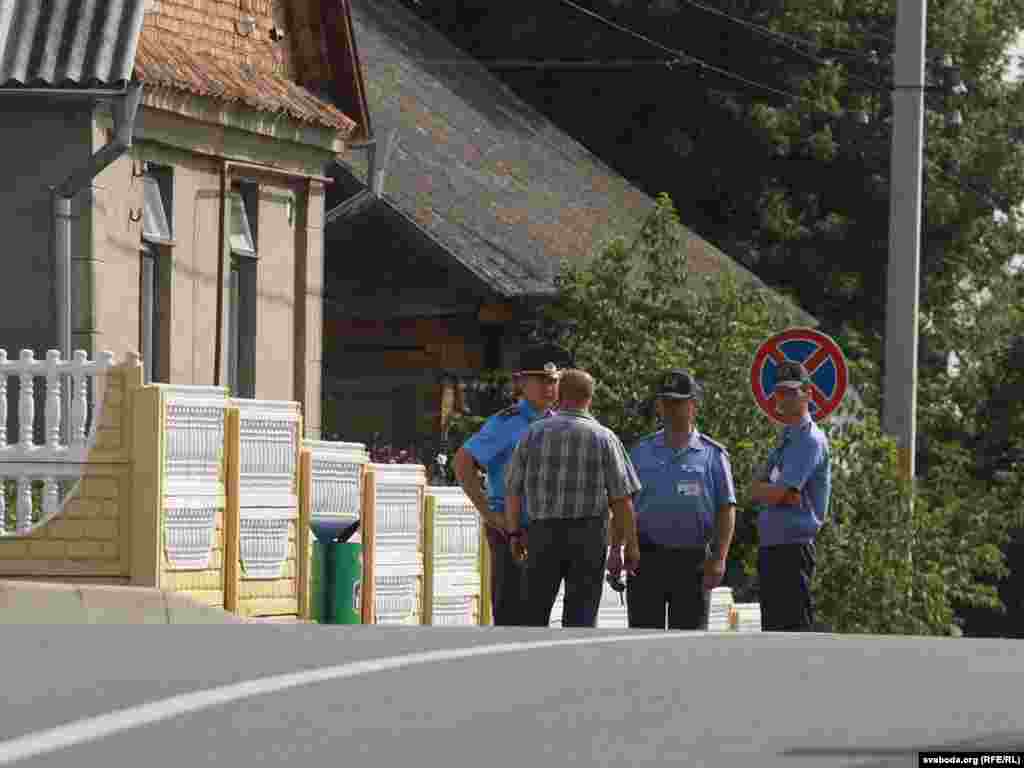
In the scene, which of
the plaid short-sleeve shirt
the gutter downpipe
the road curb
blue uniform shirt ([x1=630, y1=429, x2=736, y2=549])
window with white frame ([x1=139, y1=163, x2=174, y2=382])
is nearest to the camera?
the plaid short-sleeve shirt

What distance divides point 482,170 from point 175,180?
13.1m

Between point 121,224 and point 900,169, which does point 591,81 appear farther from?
point 121,224

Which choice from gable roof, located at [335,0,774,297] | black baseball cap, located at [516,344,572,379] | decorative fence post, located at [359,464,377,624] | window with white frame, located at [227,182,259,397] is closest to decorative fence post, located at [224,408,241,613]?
decorative fence post, located at [359,464,377,624]

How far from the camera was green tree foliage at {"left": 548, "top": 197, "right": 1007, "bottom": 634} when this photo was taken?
88.2 feet

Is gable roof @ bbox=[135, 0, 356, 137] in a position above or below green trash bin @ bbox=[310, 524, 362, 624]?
above

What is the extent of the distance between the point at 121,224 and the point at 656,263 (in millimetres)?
8869

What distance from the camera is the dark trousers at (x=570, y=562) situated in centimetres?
1505

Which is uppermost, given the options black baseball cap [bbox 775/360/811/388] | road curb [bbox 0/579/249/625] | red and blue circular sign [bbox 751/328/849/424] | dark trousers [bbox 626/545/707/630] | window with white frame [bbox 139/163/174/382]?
window with white frame [bbox 139/163/174/382]

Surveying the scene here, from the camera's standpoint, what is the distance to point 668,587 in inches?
612

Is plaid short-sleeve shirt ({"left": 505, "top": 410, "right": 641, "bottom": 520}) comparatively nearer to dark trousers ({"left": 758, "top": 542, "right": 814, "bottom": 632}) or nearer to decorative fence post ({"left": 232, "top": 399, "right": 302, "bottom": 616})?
dark trousers ({"left": 758, "top": 542, "right": 814, "bottom": 632})

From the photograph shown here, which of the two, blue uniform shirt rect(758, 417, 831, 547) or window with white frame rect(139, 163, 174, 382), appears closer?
blue uniform shirt rect(758, 417, 831, 547)

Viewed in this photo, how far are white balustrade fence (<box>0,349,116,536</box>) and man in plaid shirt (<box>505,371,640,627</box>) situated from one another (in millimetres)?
3703

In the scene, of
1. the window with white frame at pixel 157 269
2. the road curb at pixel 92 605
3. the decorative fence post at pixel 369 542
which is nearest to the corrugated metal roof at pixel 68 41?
the window with white frame at pixel 157 269

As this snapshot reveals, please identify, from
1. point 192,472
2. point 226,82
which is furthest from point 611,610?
point 192,472
